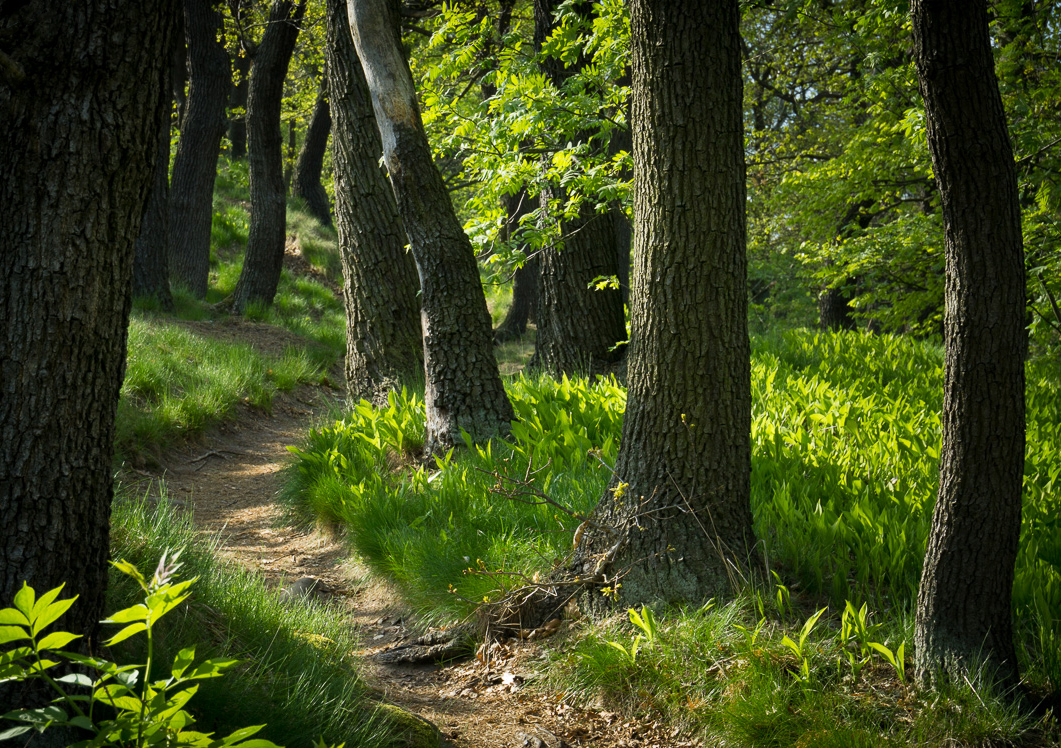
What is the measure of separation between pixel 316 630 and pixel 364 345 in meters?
3.72

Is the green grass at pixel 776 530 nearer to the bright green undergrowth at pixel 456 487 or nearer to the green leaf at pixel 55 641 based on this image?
the bright green undergrowth at pixel 456 487

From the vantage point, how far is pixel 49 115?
84.7 inches

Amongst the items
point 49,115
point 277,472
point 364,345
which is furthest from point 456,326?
point 49,115

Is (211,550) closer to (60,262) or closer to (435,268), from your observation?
(60,262)

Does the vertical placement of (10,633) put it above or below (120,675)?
above

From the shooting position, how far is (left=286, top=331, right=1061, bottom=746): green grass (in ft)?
8.89

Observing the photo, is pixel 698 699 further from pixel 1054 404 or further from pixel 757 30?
pixel 757 30

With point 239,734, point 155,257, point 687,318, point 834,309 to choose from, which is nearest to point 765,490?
point 687,318

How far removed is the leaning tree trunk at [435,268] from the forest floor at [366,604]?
118 cm

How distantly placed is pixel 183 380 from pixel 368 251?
8.02 feet

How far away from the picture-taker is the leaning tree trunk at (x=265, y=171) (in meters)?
11.1

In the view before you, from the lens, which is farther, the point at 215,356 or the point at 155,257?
the point at 155,257

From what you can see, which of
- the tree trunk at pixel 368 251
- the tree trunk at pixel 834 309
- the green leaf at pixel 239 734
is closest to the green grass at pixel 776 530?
the tree trunk at pixel 368 251

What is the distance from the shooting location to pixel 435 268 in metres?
5.41
